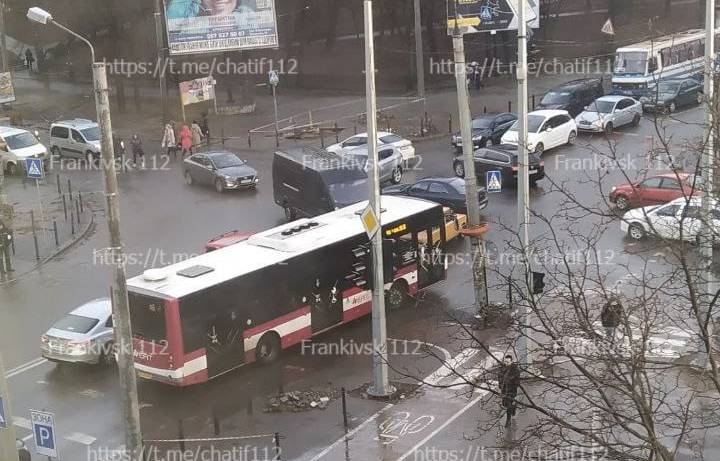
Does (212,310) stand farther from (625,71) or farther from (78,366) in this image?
(625,71)

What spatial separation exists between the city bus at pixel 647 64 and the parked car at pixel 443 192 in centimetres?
1783

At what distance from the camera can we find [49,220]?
32781 mm

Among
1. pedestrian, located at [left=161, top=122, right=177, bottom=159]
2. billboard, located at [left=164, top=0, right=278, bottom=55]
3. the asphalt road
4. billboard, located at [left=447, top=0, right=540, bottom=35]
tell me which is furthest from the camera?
billboard, located at [left=164, top=0, right=278, bottom=55]

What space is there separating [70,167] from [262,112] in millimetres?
12548

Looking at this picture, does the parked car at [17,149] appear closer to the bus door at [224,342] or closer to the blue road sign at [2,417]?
the bus door at [224,342]

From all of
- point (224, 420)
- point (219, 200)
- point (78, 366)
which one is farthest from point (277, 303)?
point (219, 200)

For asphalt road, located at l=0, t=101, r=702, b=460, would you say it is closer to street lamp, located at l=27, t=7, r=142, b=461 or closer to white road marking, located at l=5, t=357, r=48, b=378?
white road marking, located at l=5, t=357, r=48, b=378

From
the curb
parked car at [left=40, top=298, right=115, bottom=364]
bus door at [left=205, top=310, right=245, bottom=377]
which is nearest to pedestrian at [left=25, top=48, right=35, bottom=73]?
the curb

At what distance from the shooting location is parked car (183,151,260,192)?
34906 millimetres

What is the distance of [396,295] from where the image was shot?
77.6 ft

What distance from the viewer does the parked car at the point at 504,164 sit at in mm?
32625

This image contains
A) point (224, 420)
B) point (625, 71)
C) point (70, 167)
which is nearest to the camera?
point (224, 420)

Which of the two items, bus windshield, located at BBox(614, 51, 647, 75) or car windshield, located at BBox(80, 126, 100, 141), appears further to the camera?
bus windshield, located at BBox(614, 51, 647, 75)

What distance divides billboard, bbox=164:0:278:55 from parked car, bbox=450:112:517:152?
42.8 feet
